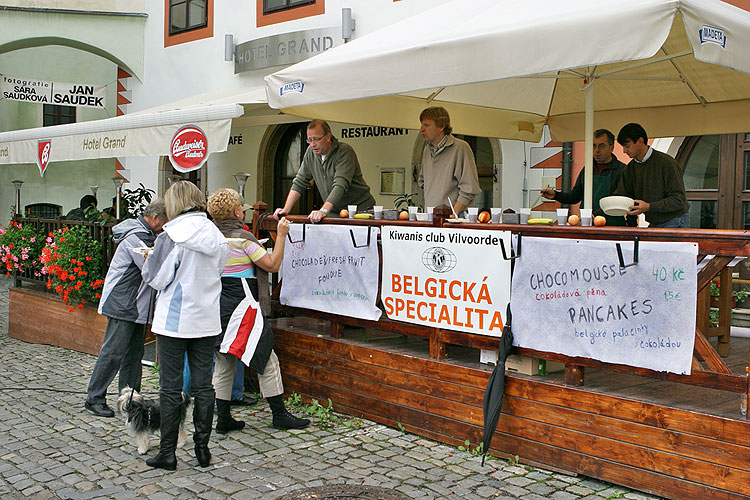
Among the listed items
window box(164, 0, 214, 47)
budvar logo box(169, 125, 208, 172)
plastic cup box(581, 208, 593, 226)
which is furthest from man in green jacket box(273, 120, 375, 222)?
window box(164, 0, 214, 47)

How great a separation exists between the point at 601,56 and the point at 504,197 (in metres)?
7.03

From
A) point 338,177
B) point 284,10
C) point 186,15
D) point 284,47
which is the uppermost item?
point 186,15

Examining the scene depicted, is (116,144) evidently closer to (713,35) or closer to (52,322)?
(52,322)

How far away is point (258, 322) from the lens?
5.79m

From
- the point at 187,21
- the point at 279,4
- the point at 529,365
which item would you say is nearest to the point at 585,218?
the point at 529,365

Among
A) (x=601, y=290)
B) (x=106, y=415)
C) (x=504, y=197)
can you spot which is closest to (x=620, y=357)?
(x=601, y=290)

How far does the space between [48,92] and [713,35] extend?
14.1 metres

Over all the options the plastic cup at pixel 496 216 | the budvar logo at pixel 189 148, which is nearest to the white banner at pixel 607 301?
the plastic cup at pixel 496 216

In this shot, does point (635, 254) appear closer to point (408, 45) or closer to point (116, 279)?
point (408, 45)

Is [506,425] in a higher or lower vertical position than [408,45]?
lower

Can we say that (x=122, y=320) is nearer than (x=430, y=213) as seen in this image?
No

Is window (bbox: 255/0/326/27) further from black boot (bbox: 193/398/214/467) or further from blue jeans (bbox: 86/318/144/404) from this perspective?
black boot (bbox: 193/398/214/467)

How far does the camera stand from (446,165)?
657 centimetres

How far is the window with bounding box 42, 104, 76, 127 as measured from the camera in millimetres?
19734
